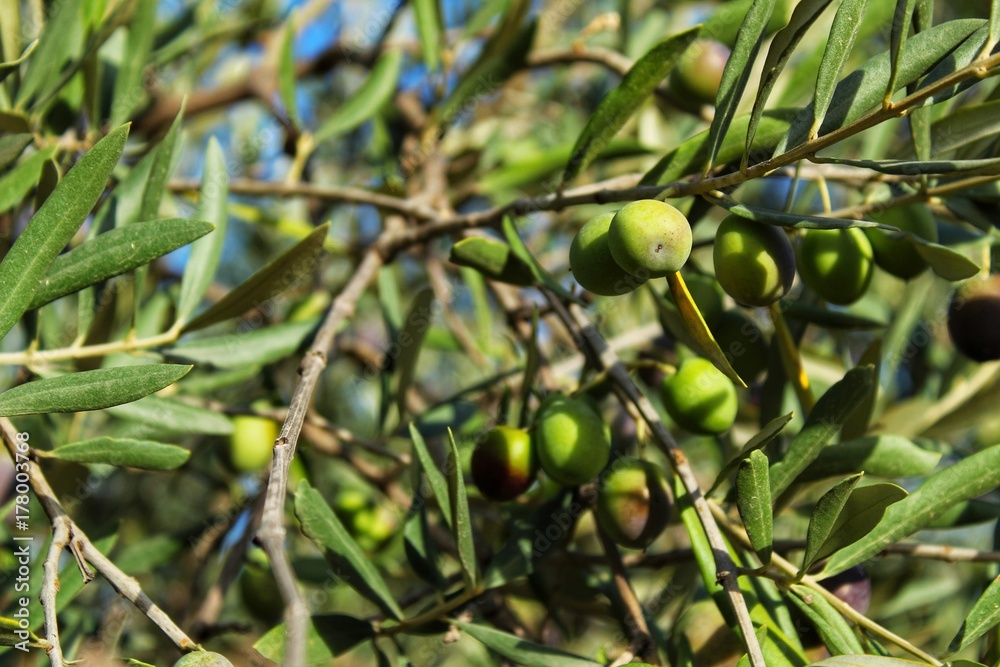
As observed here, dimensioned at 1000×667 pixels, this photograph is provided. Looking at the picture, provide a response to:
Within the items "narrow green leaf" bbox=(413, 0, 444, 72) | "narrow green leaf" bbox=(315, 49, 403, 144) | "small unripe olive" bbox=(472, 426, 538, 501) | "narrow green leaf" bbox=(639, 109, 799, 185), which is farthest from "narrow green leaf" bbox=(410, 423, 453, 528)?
"narrow green leaf" bbox=(413, 0, 444, 72)

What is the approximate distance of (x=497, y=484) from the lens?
3.92 ft

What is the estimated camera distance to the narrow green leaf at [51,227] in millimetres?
940

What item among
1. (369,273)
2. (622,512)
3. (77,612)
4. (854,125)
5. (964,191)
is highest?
(854,125)

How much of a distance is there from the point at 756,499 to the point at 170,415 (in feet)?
2.84

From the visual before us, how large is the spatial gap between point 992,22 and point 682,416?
576 mm

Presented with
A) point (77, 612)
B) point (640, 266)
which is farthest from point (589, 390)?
point (77, 612)

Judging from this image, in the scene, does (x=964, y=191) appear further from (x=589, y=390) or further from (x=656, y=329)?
(x=656, y=329)

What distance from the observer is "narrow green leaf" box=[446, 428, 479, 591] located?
971 mm

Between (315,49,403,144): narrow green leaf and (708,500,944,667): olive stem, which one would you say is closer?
(708,500,944,667): olive stem

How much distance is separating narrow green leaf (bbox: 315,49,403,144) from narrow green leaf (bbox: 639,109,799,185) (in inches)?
40.0

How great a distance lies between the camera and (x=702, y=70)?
1.50 meters

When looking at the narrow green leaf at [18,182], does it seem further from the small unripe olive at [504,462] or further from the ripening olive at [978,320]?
the ripening olive at [978,320]

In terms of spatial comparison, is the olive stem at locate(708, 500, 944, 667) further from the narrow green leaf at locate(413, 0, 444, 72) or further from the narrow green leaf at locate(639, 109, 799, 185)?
the narrow green leaf at locate(413, 0, 444, 72)

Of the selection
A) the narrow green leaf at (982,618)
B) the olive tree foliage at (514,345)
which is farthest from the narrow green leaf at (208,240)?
the narrow green leaf at (982,618)
